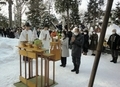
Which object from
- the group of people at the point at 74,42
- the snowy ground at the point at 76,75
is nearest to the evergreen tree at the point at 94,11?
the group of people at the point at 74,42

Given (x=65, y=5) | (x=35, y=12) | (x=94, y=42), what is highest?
(x=65, y=5)

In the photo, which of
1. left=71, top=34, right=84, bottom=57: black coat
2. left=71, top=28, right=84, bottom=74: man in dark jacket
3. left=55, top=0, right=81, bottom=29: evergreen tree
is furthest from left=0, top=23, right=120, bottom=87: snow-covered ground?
left=55, top=0, right=81, bottom=29: evergreen tree

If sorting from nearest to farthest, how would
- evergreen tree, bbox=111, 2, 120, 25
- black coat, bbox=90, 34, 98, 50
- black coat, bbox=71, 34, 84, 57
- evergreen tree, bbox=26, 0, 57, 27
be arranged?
black coat, bbox=71, 34, 84, 57, black coat, bbox=90, 34, 98, 50, evergreen tree, bbox=111, 2, 120, 25, evergreen tree, bbox=26, 0, 57, 27

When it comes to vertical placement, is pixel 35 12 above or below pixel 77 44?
above

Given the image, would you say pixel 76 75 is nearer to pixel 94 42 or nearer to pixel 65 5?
pixel 94 42

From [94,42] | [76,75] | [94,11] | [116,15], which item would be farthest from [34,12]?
[76,75]

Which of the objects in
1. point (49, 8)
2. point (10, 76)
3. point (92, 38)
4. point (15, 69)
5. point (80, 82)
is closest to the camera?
point (80, 82)

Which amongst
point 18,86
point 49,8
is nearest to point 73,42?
point 18,86

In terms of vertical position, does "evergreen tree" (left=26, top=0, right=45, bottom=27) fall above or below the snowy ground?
above

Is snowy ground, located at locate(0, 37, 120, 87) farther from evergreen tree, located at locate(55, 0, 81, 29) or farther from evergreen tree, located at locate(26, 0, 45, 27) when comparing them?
evergreen tree, located at locate(26, 0, 45, 27)

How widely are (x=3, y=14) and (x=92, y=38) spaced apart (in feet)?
84.6

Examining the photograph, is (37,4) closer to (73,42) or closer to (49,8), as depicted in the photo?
(49,8)

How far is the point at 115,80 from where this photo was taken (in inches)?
197

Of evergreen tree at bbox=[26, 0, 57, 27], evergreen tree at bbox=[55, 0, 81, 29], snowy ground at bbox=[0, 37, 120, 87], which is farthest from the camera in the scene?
evergreen tree at bbox=[26, 0, 57, 27]
